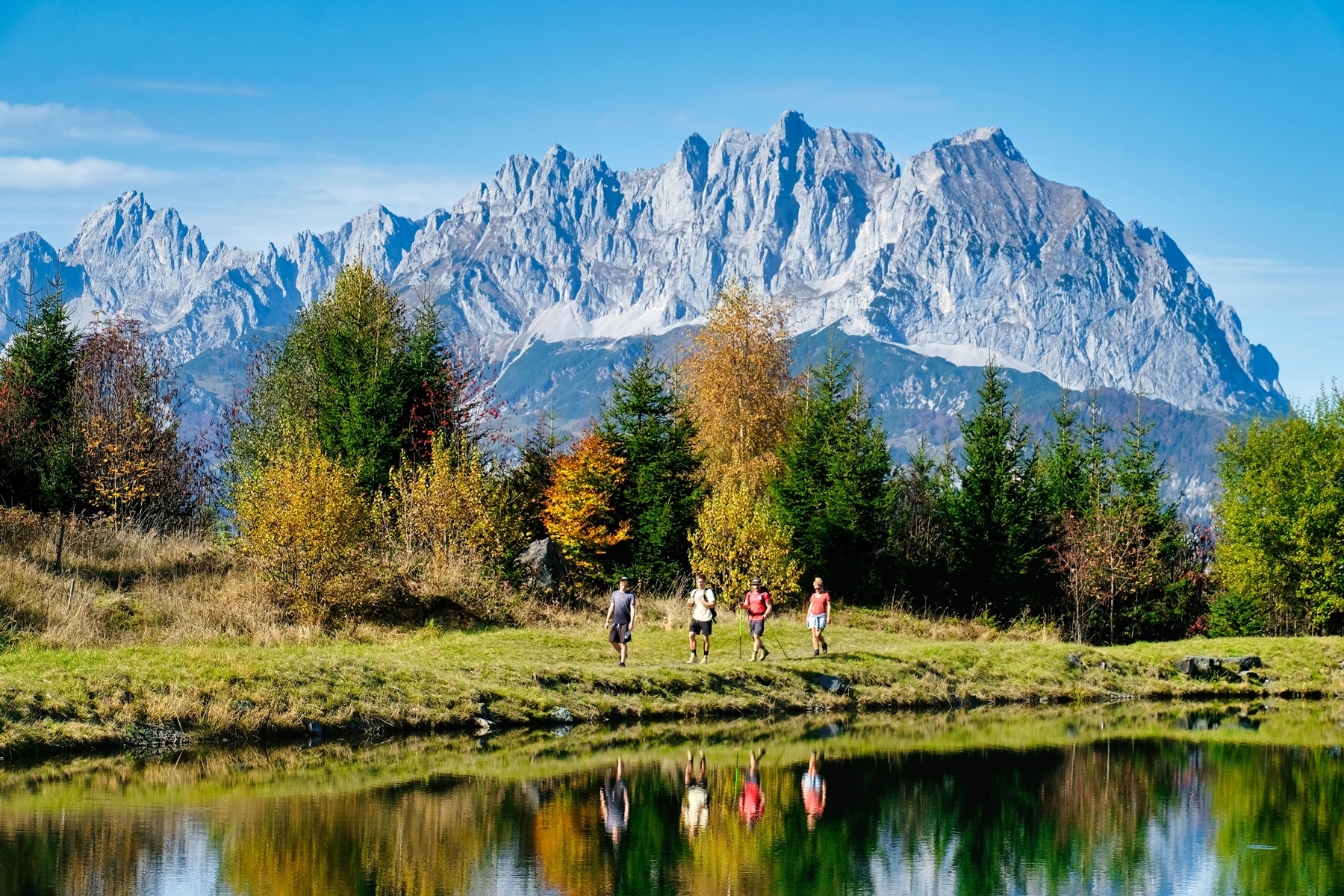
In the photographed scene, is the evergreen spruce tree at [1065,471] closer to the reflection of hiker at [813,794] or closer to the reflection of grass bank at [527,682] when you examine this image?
the reflection of grass bank at [527,682]

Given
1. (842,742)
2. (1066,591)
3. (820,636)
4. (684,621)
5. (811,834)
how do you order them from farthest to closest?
(1066,591)
(684,621)
(820,636)
(842,742)
(811,834)

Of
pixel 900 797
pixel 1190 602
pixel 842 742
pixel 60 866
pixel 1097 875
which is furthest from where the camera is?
pixel 1190 602

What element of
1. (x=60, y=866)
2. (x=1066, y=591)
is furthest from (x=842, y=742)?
(x=1066, y=591)

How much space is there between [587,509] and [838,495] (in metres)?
10.6

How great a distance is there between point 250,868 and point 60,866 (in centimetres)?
228

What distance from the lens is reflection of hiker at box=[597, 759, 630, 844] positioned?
1920cm

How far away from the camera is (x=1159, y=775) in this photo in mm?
25281

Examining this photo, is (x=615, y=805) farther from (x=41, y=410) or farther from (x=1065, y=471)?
(x=1065, y=471)

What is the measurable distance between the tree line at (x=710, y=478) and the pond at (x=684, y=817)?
15.1m

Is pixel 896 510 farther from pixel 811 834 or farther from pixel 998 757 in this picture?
pixel 811 834

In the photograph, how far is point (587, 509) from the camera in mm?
47750

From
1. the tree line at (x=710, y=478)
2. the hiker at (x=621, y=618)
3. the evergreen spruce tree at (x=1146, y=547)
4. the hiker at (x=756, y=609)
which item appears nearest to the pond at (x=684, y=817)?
the hiker at (x=621, y=618)

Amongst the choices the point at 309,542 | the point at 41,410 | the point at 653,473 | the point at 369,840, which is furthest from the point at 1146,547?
the point at 41,410

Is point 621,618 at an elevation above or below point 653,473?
below
